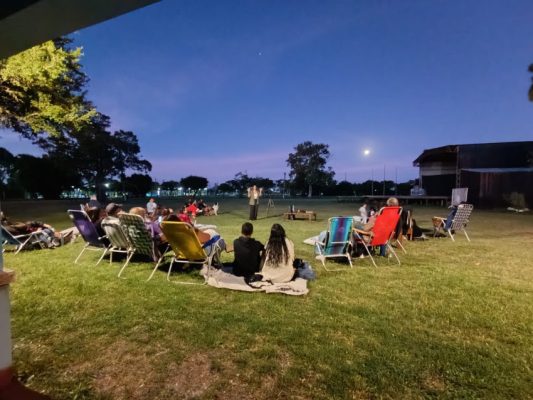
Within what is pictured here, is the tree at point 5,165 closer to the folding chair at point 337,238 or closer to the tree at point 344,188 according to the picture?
the tree at point 344,188

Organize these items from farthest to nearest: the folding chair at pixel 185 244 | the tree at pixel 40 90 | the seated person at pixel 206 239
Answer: the tree at pixel 40 90 < the seated person at pixel 206 239 < the folding chair at pixel 185 244

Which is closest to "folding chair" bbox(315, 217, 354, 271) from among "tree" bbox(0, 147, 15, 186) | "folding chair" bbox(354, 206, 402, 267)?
"folding chair" bbox(354, 206, 402, 267)

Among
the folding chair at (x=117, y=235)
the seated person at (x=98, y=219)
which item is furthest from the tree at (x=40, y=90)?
the folding chair at (x=117, y=235)

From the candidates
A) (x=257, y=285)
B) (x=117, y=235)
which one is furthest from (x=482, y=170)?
(x=117, y=235)

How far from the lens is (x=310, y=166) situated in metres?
60.3

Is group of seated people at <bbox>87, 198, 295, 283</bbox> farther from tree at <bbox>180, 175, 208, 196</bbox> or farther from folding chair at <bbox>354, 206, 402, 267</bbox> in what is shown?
tree at <bbox>180, 175, 208, 196</bbox>

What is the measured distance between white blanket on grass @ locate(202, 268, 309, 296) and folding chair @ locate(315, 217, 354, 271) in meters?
1.35

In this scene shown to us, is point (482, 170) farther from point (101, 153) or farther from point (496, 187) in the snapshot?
point (101, 153)

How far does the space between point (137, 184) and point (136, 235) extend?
198 ft

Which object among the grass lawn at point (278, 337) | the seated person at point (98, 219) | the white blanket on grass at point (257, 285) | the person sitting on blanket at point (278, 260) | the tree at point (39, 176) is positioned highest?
the tree at point (39, 176)

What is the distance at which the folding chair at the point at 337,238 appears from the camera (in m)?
6.12

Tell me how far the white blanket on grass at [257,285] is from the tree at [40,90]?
9.13m

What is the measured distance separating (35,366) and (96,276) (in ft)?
9.98

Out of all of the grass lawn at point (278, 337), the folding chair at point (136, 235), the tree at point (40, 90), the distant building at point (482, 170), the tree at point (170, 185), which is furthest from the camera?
the tree at point (170, 185)
